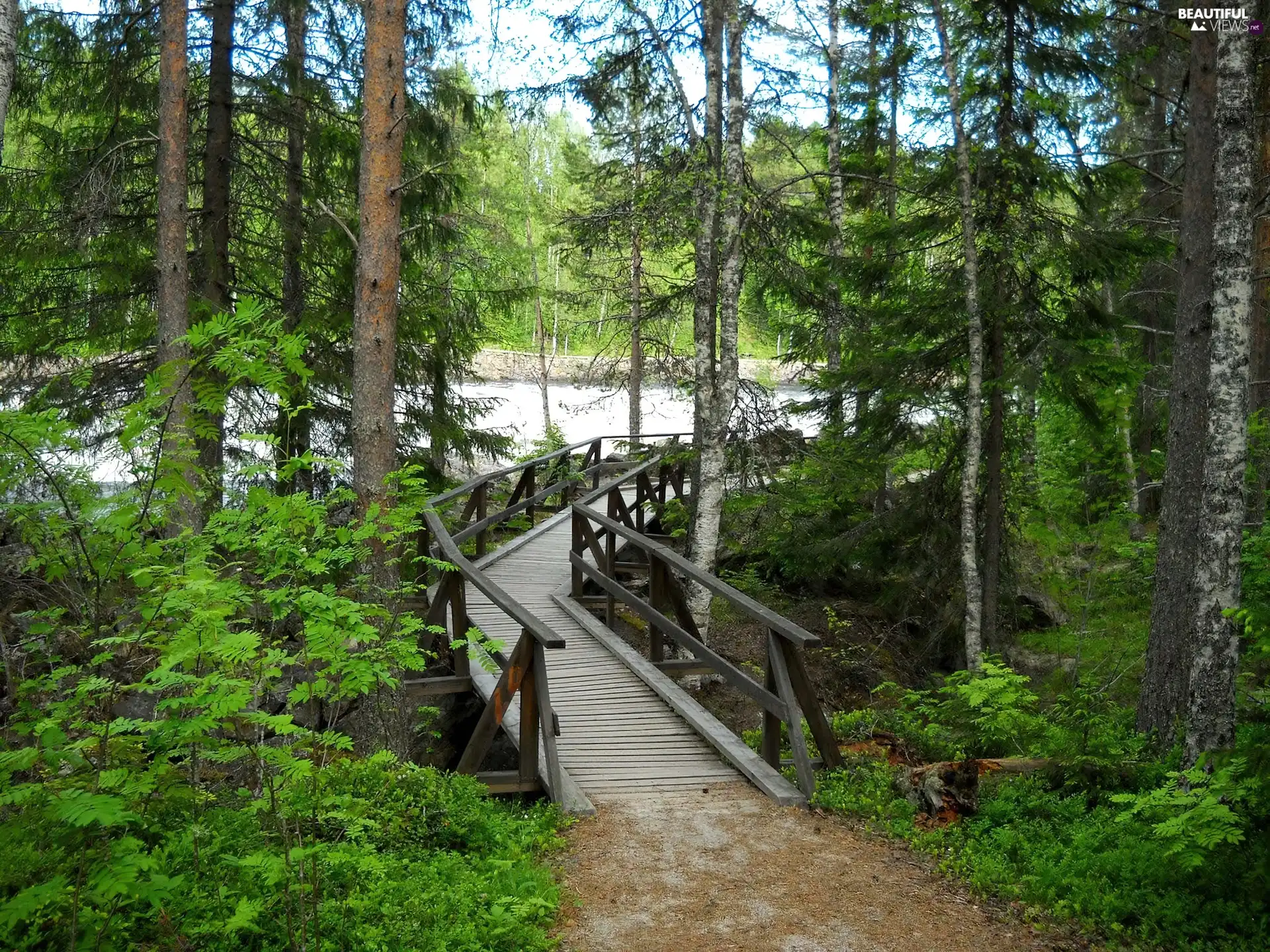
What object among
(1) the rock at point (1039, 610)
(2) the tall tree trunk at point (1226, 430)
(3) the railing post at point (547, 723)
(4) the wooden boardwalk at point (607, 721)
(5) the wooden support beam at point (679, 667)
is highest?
(2) the tall tree trunk at point (1226, 430)

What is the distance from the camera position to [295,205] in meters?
11.4

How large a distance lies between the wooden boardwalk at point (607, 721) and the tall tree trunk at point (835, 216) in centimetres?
484

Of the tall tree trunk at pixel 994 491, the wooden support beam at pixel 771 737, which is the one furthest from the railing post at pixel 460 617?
the tall tree trunk at pixel 994 491

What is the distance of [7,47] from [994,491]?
402 inches

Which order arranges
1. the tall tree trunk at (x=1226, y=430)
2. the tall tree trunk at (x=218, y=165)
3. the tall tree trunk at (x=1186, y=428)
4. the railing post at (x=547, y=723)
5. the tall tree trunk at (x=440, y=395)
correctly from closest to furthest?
1. the tall tree trunk at (x=1226, y=430)
2. the railing post at (x=547, y=723)
3. the tall tree trunk at (x=1186, y=428)
4. the tall tree trunk at (x=218, y=165)
5. the tall tree trunk at (x=440, y=395)

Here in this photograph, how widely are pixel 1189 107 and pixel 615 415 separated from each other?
2584 cm

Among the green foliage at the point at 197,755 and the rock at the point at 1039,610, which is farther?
the rock at the point at 1039,610

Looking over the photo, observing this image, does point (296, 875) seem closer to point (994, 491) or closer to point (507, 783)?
point (507, 783)

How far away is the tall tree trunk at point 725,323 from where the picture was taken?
31.9ft

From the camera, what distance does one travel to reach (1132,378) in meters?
9.54

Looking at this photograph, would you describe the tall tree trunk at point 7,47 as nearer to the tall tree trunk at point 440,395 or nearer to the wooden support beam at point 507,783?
the wooden support beam at point 507,783

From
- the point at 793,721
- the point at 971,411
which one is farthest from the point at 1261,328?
the point at 793,721

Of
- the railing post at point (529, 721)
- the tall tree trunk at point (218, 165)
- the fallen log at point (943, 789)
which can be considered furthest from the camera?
the tall tree trunk at point (218, 165)

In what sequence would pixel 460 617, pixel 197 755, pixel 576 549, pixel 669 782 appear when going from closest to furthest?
pixel 197 755, pixel 669 782, pixel 460 617, pixel 576 549
